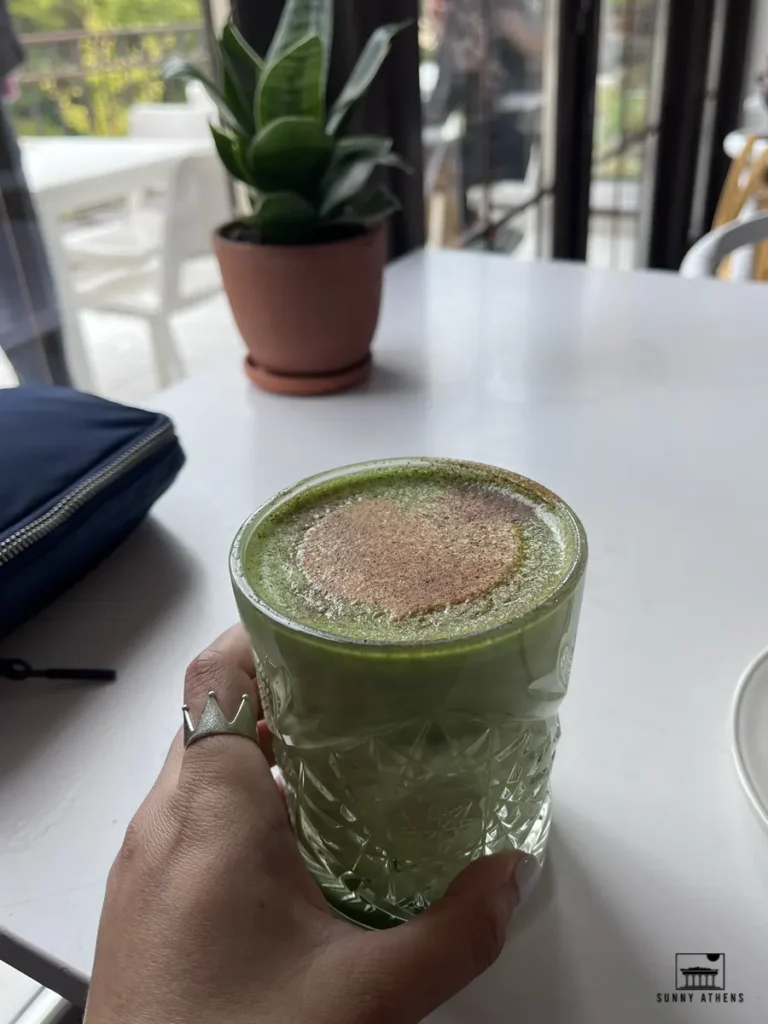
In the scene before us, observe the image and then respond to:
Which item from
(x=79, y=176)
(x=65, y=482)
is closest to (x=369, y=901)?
(x=65, y=482)

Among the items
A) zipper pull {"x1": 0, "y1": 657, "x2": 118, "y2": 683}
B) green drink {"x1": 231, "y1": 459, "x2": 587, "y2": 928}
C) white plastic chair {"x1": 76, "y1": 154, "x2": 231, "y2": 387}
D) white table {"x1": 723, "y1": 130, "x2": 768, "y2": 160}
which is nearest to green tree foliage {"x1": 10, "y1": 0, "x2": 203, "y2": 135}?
white plastic chair {"x1": 76, "y1": 154, "x2": 231, "y2": 387}

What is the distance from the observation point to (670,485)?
589mm

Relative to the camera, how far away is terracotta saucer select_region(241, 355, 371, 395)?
75 cm

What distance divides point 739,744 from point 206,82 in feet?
1.96

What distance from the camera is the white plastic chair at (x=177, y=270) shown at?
119cm

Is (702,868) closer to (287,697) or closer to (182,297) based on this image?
(287,697)

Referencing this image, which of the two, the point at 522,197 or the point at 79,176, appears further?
the point at 522,197

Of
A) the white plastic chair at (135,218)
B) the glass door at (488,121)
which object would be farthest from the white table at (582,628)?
the glass door at (488,121)

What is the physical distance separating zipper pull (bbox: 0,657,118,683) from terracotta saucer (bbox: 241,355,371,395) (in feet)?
1.19

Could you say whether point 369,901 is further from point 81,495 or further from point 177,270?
point 177,270

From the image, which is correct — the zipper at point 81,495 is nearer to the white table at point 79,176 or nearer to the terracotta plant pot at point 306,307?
the terracotta plant pot at point 306,307

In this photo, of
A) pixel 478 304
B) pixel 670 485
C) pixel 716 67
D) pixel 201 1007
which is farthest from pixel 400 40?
pixel 716 67

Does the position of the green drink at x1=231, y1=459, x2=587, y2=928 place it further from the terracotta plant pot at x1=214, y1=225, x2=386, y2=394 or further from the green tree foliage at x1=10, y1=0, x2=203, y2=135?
the green tree foliage at x1=10, y1=0, x2=203, y2=135

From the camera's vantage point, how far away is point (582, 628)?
46 centimetres
